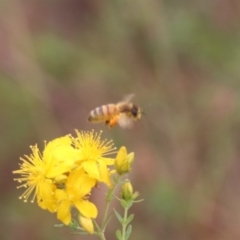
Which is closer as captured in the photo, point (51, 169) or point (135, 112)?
point (51, 169)

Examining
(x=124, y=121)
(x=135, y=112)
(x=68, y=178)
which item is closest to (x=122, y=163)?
(x=68, y=178)

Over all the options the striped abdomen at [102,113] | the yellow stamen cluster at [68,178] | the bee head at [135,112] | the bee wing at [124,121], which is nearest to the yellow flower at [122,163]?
the yellow stamen cluster at [68,178]

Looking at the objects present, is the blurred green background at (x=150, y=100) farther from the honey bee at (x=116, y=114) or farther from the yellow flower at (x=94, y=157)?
the yellow flower at (x=94, y=157)

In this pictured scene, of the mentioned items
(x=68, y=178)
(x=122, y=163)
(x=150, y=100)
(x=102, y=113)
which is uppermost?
(x=150, y=100)

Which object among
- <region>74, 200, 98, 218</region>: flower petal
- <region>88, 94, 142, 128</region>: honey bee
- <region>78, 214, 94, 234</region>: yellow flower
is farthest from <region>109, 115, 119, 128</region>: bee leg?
<region>78, 214, 94, 234</region>: yellow flower

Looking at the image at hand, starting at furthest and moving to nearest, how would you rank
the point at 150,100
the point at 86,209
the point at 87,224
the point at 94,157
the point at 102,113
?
the point at 150,100
the point at 102,113
the point at 94,157
the point at 86,209
the point at 87,224

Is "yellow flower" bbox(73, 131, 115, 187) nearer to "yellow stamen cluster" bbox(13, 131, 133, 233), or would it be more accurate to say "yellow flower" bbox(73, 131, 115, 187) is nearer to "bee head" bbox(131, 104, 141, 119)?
"yellow stamen cluster" bbox(13, 131, 133, 233)

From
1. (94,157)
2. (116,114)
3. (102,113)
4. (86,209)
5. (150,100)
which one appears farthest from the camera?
(150,100)

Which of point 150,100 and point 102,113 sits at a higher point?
point 150,100

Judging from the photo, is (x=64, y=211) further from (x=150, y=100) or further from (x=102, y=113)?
(x=150, y=100)
